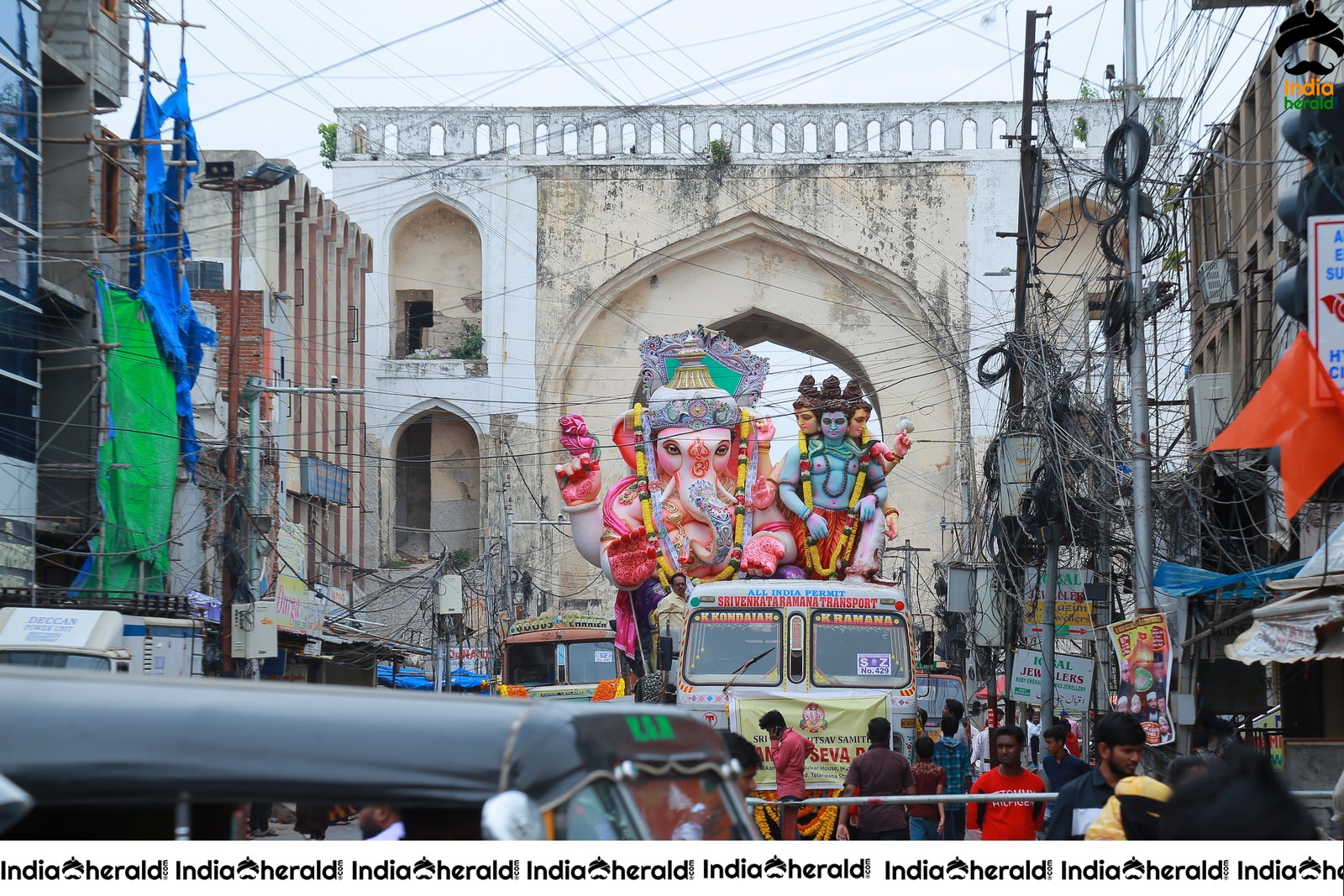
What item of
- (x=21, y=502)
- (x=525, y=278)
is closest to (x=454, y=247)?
(x=525, y=278)

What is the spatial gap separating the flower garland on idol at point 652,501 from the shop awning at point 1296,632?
1187 centimetres

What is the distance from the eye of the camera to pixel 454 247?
132ft

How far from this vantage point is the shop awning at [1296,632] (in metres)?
9.11

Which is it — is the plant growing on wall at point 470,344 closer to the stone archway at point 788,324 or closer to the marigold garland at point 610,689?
the stone archway at point 788,324

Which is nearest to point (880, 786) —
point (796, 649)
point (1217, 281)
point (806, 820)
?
point (806, 820)

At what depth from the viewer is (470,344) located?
39750mm

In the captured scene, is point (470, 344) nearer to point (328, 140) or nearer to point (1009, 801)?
point (328, 140)

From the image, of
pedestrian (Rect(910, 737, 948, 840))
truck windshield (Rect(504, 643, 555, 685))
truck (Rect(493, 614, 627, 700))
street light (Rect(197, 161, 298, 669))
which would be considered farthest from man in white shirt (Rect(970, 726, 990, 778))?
street light (Rect(197, 161, 298, 669))

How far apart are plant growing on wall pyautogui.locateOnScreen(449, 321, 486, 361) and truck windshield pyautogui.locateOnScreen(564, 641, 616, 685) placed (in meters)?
14.1

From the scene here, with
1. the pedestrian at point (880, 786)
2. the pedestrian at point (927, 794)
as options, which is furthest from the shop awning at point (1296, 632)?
the pedestrian at point (927, 794)

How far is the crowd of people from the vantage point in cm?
370

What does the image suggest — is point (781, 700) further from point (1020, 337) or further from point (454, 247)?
point (454, 247)

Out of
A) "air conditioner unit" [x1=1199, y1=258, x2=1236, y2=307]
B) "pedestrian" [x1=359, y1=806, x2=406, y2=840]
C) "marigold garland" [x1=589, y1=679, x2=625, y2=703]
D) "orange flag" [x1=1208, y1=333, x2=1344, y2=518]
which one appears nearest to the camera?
"pedestrian" [x1=359, y1=806, x2=406, y2=840]

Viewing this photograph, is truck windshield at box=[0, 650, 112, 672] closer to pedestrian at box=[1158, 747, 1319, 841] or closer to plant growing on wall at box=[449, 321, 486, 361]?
pedestrian at box=[1158, 747, 1319, 841]
